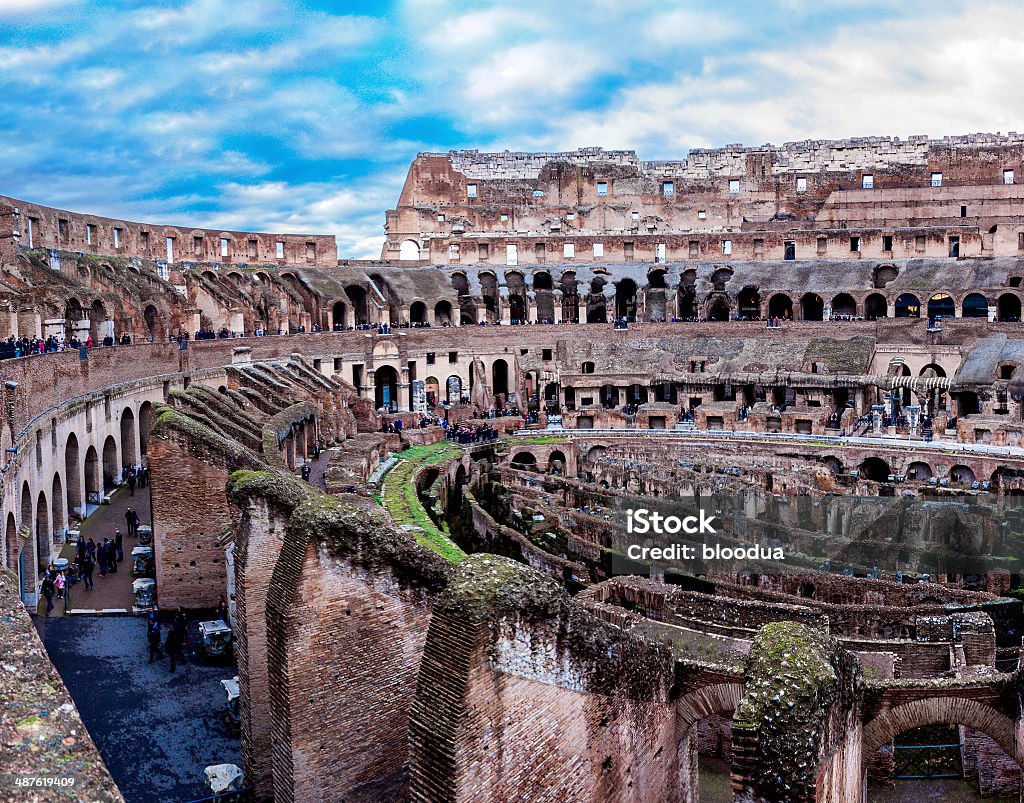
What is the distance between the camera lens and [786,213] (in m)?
57.0

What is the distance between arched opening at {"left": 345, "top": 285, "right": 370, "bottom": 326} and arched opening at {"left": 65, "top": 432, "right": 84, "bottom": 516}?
95.8ft

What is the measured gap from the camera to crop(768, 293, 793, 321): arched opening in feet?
168

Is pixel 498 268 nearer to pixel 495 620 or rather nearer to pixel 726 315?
pixel 726 315

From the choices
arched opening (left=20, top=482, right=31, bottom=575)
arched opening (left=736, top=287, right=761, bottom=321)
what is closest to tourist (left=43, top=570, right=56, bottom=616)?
arched opening (left=20, top=482, right=31, bottom=575)

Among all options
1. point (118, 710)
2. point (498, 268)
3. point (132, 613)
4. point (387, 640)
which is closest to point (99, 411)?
point (132, 613)

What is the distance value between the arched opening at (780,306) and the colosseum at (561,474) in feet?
3.00

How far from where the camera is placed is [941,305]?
1848 inches

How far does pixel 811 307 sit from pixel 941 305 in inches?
275

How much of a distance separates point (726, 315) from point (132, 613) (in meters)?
42.6

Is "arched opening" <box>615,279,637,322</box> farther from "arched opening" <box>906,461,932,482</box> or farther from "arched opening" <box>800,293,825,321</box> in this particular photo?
"arched opening" <box>906,461,932,482</box>

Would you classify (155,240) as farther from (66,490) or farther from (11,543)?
(11,543)

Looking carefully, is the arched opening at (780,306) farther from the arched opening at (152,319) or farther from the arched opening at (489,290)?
the arched opening at (152,319)

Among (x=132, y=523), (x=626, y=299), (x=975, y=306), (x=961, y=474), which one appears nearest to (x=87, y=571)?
(x=132, y=523)

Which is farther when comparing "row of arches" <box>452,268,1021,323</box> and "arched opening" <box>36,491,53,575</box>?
"row of arches" <box>452,268,1021,323</box>
